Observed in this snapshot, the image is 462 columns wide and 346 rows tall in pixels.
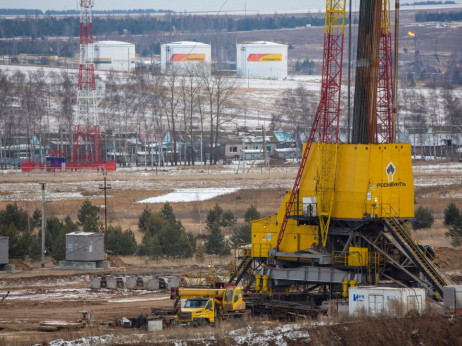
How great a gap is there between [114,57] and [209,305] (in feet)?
521

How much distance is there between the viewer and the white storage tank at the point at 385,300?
2738 centimetres

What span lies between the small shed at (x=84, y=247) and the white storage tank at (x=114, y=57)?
137 meters

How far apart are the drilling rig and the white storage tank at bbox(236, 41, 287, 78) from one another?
15411 centimetres

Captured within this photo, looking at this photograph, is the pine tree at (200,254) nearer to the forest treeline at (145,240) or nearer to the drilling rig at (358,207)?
the forest treeline at (145,240)

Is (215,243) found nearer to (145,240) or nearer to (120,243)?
(145,240)

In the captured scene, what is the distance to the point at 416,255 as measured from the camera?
31.7 m

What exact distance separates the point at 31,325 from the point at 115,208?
36905 millimetres

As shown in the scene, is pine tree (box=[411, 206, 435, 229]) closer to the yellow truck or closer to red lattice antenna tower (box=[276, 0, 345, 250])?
red lattice antenna tower (box=[276, 0, 345, 250])

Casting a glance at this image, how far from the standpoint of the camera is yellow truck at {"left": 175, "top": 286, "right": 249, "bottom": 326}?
92.4ft

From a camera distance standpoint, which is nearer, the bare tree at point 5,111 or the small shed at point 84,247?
the small shed at point 84,247

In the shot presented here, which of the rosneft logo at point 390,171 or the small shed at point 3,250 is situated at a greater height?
the rosneft logo at point 390,171

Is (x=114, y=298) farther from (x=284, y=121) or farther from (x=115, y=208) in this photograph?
(x=284, y=121)

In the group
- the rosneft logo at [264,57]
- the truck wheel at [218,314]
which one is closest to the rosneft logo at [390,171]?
the truck wheel at [218,314]

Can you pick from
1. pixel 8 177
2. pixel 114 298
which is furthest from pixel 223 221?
pixel 8 177
